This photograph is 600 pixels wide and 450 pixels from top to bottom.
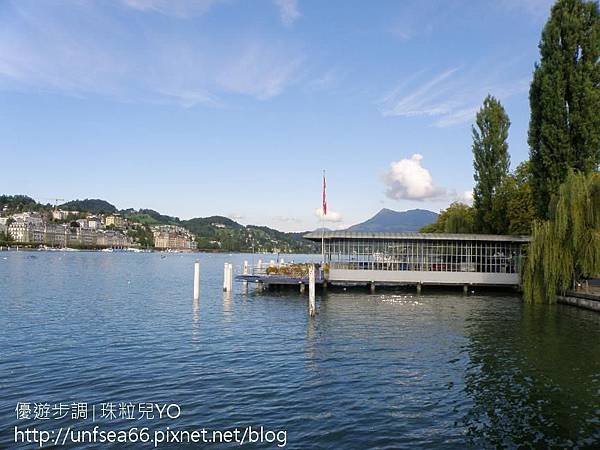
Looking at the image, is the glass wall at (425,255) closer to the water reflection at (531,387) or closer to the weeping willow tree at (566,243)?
the weeping willow tree at (566,243)

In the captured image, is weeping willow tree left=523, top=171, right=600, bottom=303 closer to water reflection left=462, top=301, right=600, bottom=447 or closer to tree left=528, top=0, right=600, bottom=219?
tree left=528, top=0, right=600, bottom=219

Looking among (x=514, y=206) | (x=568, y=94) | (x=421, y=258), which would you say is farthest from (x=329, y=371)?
(x=514, y=206)

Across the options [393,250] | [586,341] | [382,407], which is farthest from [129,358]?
[393,250]

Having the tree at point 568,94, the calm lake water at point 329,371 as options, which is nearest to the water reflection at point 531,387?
the calm lake water at point 329,371

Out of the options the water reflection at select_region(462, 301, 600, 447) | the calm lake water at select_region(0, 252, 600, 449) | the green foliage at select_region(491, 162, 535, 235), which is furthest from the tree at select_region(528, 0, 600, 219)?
the water reflection at select_region(462, 301, 600, 447)

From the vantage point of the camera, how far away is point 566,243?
34.6m

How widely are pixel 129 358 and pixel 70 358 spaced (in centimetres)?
222

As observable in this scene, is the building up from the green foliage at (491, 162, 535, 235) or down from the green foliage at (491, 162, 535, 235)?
down

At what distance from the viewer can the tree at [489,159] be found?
5303 centimetres

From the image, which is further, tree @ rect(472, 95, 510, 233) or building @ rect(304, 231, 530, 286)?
tree @ rect(472, 95, 510, 233)

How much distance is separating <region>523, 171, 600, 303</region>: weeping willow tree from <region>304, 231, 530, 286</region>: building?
26.2 ft

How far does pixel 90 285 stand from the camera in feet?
174

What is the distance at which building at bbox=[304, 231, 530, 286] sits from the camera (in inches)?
1768

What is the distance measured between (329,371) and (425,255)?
3005cm
